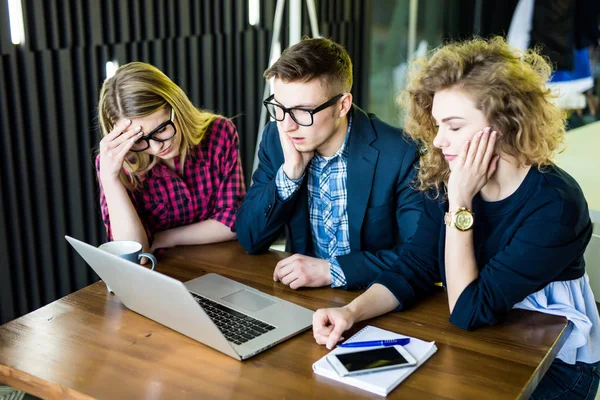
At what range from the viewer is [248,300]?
5.28 ft

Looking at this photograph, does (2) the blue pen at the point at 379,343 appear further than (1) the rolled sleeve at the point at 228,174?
No

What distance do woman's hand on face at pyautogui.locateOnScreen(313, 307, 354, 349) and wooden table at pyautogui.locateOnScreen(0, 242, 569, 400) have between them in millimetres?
21

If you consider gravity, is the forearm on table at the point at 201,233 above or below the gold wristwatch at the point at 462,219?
below

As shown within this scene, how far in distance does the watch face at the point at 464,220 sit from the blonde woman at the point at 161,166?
0.77 meters

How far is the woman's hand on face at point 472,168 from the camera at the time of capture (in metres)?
1.51

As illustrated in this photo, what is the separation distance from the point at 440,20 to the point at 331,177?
2.81 metres

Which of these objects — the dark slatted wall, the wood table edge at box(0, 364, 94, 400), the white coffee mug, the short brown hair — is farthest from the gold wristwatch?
the dark slatted wall

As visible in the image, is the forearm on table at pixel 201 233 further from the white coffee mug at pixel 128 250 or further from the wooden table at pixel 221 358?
the wooden table at pixel 221 358

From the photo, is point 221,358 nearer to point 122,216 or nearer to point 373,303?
point 373,303

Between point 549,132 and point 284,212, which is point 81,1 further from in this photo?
point 549,132

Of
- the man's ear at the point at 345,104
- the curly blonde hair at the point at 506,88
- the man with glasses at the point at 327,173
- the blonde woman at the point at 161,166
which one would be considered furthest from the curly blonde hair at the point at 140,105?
the curly blonde hair at the point at 506,88

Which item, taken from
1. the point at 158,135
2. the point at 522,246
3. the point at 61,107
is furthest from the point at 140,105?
the point at 522,246

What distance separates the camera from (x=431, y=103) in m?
1.66

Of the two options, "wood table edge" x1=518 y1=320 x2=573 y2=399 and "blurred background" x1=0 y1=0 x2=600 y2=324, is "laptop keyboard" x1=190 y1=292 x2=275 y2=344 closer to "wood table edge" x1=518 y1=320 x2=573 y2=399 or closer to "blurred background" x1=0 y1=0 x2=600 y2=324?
"wood table edge" x1=518 y1=320 x2=573 y2=399
